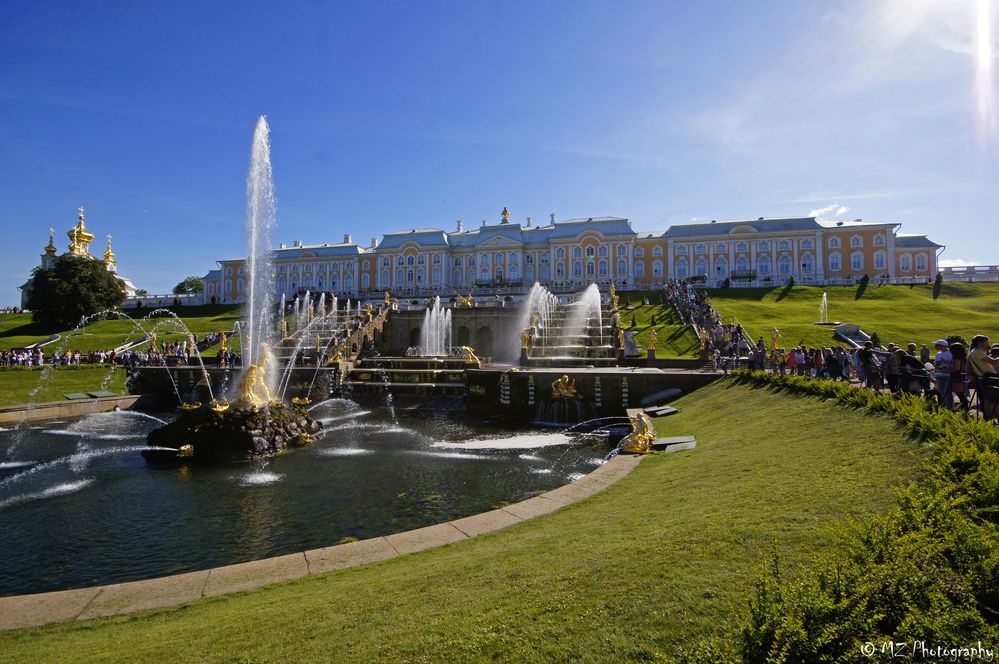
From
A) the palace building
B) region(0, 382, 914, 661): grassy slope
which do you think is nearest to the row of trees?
A: the palace building

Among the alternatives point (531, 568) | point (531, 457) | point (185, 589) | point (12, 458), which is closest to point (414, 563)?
point (531, 568)

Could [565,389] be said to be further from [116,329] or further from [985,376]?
[116,329]

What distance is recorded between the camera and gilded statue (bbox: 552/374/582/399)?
811 inches

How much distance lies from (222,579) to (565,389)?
51.1 ft

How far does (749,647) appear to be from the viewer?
2943 mm

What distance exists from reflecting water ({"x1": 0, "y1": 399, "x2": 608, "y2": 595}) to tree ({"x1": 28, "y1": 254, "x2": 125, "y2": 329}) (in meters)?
50.7

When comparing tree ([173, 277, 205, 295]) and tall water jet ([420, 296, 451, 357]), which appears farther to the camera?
tree ([173, 277, 205, 295])

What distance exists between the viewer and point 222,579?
20.1 ft

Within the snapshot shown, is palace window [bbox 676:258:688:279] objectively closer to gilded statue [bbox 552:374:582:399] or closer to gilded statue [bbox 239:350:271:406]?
gilded statue [bbox 552:374:582:399]

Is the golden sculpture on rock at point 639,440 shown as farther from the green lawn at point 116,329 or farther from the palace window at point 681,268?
the palace window at point 681,268

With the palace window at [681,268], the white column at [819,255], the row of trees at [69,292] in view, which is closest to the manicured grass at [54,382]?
the row of trees at [69,292]

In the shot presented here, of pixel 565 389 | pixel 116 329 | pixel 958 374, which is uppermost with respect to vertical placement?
pixel 116 329

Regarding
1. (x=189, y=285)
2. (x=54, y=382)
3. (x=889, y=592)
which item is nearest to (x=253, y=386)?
(x=889, y=592)

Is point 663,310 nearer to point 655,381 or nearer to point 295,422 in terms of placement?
point 655,381
